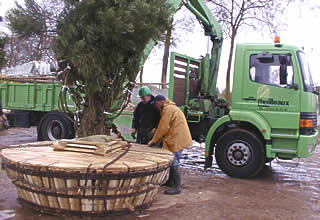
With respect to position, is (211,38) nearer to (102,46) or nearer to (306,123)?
(306,123)

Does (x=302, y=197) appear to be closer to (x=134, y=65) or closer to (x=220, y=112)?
(x=220, y=112)

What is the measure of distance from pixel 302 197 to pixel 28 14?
16.5ft

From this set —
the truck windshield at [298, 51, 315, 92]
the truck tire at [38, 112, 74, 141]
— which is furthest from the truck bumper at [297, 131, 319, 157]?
the truck tire at [38, 112, 74, 141]

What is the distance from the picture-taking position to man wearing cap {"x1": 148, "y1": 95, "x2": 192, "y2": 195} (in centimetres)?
491

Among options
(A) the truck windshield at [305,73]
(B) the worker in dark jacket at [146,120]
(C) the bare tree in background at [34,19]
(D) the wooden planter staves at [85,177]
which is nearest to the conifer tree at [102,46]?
(C) the bare tree in background at [34,19]

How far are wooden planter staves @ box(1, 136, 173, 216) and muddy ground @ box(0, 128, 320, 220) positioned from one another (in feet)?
0.88

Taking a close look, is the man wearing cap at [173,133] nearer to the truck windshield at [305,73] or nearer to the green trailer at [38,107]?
the truck windshield at [305,73]

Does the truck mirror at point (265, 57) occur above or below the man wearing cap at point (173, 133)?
above

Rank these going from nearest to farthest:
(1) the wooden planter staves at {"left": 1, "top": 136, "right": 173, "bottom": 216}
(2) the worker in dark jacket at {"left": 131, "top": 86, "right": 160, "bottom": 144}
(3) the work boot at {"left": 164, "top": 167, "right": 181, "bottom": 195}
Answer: (1) the wooden planter staves at {"left": 1, "top": 136, "right": 173, "bottom": 216} → (3) the work boot at {"left": 164, "top": 167, "right": 181, "bottom": 195} → (2) the worker in dark jacket at {"left": 131, "top": 86, "right": 160, "bottom": 144}

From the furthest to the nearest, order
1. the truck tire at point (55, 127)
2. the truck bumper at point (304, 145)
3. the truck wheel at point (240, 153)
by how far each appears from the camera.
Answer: the truck tire at point (55, 127) → the truck wheel at point (240, 153) → the truck bumper at point (304, 145)

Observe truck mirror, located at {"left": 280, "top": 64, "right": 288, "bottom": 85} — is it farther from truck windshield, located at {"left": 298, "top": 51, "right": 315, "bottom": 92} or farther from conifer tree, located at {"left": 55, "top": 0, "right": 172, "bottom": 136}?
conifer tree, located at {"left": 55, "top": 0, "right": 172, "bottom": 136}

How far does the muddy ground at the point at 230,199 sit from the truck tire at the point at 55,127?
12.1ft

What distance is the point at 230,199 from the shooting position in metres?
5.11

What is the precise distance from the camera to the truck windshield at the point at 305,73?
20.2 ft
